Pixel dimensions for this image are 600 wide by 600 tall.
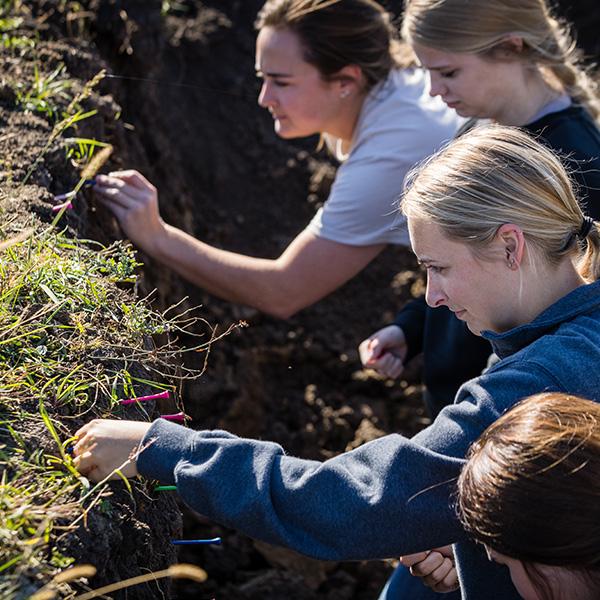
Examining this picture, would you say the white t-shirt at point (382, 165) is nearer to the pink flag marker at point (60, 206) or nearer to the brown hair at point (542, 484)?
the pink flag marker at point (60, 206)

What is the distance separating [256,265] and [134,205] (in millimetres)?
511

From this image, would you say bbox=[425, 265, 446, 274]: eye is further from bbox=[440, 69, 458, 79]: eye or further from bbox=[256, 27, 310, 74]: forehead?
bbox=[256, 27, 310, 74]: forehead

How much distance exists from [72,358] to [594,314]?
124cm

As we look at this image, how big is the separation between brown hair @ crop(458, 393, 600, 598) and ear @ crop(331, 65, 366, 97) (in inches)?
80.9

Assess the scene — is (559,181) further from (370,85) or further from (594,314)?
(370,85)

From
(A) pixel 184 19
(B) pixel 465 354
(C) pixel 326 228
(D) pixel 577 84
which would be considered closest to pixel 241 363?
(C) pixel 326 228

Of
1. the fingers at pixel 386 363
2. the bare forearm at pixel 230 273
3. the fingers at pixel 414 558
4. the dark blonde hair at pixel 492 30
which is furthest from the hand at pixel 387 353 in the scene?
the fingers at pixel 414 558

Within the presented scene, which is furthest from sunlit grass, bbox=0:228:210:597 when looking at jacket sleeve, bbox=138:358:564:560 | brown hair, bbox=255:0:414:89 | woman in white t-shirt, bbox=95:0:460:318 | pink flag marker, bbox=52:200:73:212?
brown hair, bbox=255:0:414:89

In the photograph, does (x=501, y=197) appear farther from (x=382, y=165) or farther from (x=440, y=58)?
(x=382, y=165)

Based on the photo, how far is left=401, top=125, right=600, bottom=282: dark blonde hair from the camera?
2.07 meters

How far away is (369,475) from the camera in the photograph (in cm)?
192

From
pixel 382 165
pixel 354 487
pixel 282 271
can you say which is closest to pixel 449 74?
pixel 382 165

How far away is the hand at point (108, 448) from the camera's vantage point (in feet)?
6.74

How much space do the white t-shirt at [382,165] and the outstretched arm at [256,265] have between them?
2.6 inches
